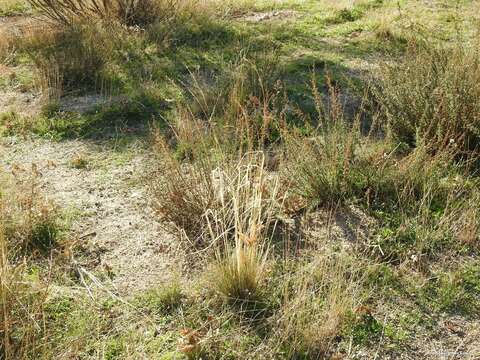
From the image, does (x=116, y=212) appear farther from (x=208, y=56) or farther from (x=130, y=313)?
(x=208, y=56)

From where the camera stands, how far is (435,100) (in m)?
4.26

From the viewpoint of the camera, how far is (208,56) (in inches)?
278

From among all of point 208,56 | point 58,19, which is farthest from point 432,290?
point 58,19

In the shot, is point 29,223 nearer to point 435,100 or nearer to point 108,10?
point 435,100

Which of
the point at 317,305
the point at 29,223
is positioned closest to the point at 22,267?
the point at 29,223

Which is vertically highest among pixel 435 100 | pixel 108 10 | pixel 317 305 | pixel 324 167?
pixel 108 10

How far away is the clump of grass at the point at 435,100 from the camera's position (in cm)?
407

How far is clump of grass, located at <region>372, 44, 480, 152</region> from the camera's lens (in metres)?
4.07

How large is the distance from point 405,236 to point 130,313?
73.9 inches

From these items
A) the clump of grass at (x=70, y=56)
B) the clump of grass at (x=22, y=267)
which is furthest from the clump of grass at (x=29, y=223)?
the clump of grass at (x=70, y=56)

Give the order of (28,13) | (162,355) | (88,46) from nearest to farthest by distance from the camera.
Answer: (162,355)
(88,46)
(28,13)

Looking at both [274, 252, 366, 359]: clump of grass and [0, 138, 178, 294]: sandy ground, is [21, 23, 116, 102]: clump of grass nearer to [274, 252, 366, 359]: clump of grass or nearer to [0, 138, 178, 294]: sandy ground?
[0, 138, 178, 294]: sandy ground

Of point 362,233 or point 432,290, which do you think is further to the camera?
point 362,233

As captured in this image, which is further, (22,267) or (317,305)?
(22,267)
